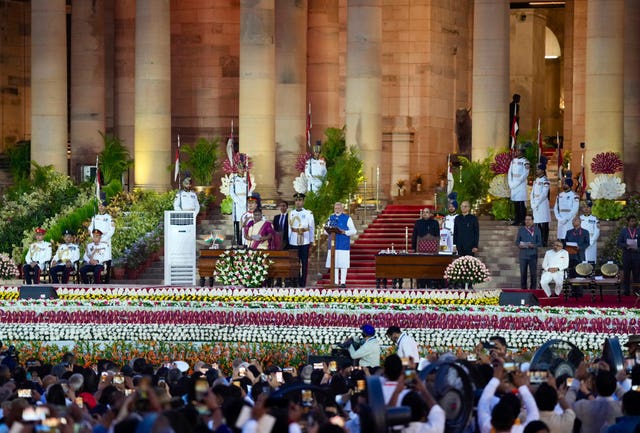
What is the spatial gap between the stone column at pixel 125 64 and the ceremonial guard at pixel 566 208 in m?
21.7

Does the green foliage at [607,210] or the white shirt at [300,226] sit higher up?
the green foliage at [607,210]

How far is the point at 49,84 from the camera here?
194 feet

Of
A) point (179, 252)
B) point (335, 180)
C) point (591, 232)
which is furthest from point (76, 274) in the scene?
point (591, 232)

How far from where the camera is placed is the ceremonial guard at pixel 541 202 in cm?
4703

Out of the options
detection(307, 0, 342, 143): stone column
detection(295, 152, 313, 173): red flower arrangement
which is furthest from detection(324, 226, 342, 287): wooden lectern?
detection(307, 0, 342, 143): stone column

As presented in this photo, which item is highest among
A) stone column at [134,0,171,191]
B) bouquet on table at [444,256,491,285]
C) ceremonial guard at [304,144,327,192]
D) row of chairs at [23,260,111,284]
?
stone column at [134,0,171,191]

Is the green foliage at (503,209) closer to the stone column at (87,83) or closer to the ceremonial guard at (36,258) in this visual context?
the ceremonial guard at (36,258)

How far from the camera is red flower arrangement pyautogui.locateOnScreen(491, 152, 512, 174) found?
5134cm

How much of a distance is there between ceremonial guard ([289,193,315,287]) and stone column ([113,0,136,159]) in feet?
66.3

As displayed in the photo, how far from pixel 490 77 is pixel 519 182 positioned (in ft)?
22.8

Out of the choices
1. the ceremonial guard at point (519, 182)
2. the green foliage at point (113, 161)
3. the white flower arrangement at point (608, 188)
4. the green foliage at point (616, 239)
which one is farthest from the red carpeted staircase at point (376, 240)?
the green foliage at point (113, 161)

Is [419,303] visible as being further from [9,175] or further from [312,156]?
[9,175]

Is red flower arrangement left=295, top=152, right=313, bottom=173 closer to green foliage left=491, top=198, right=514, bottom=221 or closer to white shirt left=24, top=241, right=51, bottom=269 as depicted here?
green foliage left=491, top=198, right=514, bottom=221

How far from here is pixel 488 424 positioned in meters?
18.5
